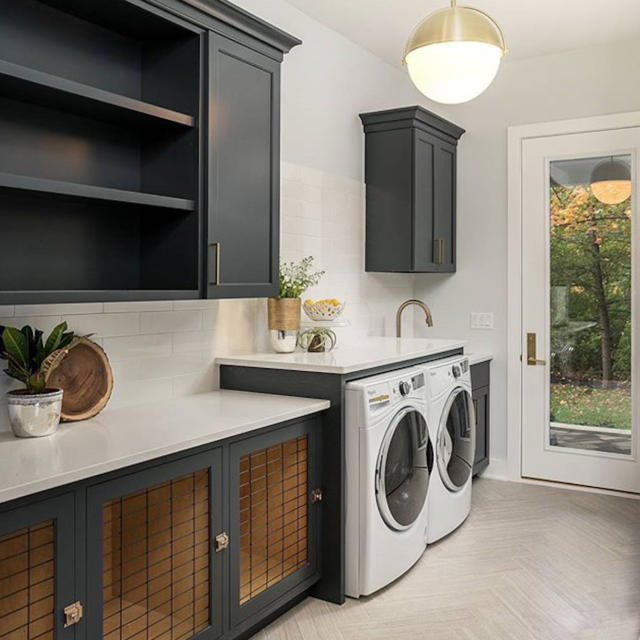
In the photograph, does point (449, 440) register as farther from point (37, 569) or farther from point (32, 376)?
point (37, 569)

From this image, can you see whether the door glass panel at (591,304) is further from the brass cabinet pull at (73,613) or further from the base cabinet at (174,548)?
the brass cabinet pull at (73,613)

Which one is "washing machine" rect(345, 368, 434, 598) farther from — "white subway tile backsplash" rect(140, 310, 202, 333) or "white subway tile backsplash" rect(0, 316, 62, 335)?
"white subway tile backsplash" rect(0, 316, 62, 335)

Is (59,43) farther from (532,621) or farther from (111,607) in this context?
(532,621)

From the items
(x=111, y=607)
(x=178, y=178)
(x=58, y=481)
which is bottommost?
(x=111, y=607)

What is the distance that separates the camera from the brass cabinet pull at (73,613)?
1.83 m

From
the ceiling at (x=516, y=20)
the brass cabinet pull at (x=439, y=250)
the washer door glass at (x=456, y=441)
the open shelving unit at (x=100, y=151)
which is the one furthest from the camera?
the brass cabinet pull at (x=439, y=250)

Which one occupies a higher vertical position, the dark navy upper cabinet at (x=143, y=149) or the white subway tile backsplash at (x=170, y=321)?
the dark navy upper cabinet at (x=143, y=149)

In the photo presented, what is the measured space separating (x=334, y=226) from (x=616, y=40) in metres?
2.11

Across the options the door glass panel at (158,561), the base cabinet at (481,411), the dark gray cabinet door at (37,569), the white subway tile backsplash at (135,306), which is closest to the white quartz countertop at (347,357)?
the white subway tile backsplash at (135,306)

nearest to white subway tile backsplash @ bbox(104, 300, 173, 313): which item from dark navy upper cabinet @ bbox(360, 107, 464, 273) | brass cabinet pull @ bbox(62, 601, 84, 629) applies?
brass cabinet pull @ bbox(62, 601, 84, 629)

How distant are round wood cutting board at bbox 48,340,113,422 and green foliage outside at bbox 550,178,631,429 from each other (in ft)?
10.1

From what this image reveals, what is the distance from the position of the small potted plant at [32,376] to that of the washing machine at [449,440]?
1799mm

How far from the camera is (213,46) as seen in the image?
2645mm

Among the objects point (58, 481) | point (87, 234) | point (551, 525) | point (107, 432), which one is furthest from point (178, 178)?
point (551, 525)
